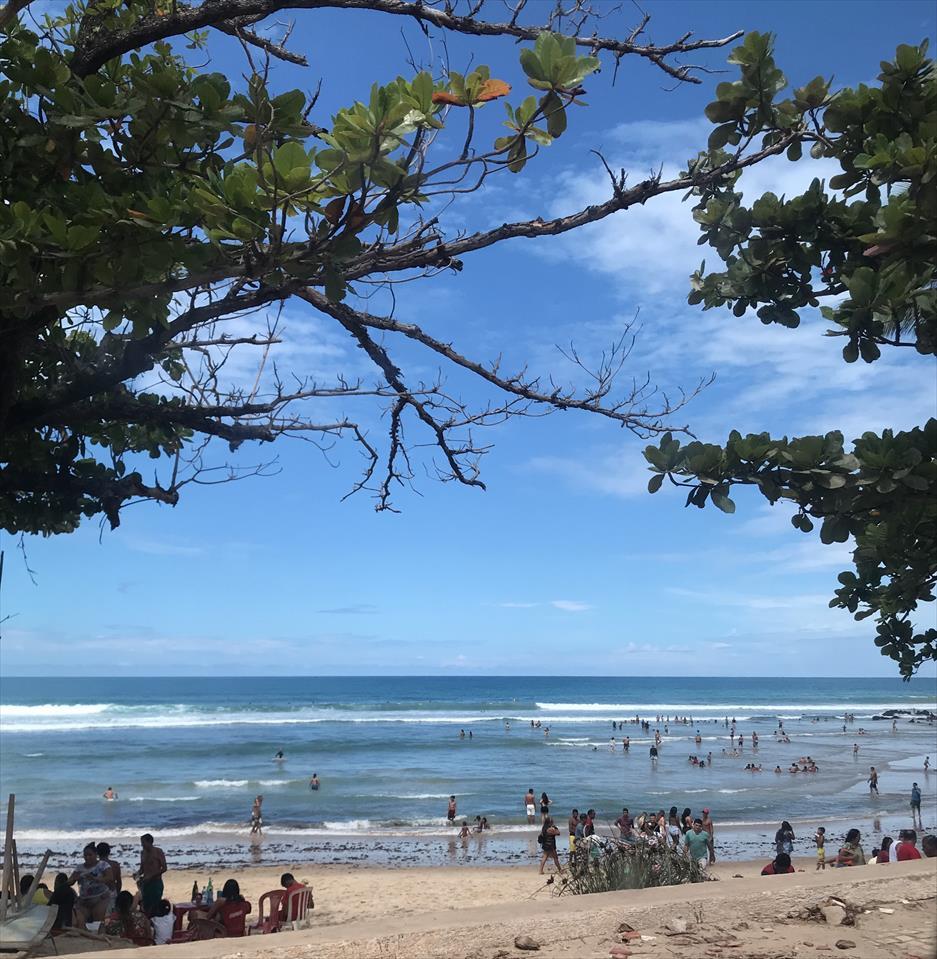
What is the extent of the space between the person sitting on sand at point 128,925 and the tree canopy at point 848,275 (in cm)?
845

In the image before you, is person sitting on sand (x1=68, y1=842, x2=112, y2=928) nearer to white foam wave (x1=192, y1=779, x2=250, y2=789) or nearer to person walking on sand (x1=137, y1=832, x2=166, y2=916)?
person walking on sand (x1=137, y1=832, x2=166, y2=916)

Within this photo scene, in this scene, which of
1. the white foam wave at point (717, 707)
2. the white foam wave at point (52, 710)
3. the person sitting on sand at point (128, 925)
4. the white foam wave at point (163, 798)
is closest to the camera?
the person sitting on sand at point (128, 925)

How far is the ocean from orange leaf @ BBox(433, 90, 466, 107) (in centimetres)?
2208

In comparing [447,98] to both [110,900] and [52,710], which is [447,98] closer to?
[110,900]

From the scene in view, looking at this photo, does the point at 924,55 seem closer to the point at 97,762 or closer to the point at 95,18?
the point at 95,18

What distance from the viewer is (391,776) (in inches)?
1524

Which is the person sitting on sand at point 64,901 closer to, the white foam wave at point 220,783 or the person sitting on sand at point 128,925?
the person sitting on sand at point 128,925

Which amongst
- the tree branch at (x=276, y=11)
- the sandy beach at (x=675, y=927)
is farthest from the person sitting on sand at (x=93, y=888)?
the tree branch at (x=276, y=11)

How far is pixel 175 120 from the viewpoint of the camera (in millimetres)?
4012

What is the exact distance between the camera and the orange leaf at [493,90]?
317 centimetres

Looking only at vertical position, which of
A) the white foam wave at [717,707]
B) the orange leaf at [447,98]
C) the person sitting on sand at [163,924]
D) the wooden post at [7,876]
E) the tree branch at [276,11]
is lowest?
the white foam wave at [717,707]

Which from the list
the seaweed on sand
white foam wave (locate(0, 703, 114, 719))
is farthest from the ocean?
the seaweed on sand

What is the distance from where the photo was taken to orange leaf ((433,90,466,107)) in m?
3.14

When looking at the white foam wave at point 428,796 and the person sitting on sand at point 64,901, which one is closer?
the person sitting on sand at point 64,901
